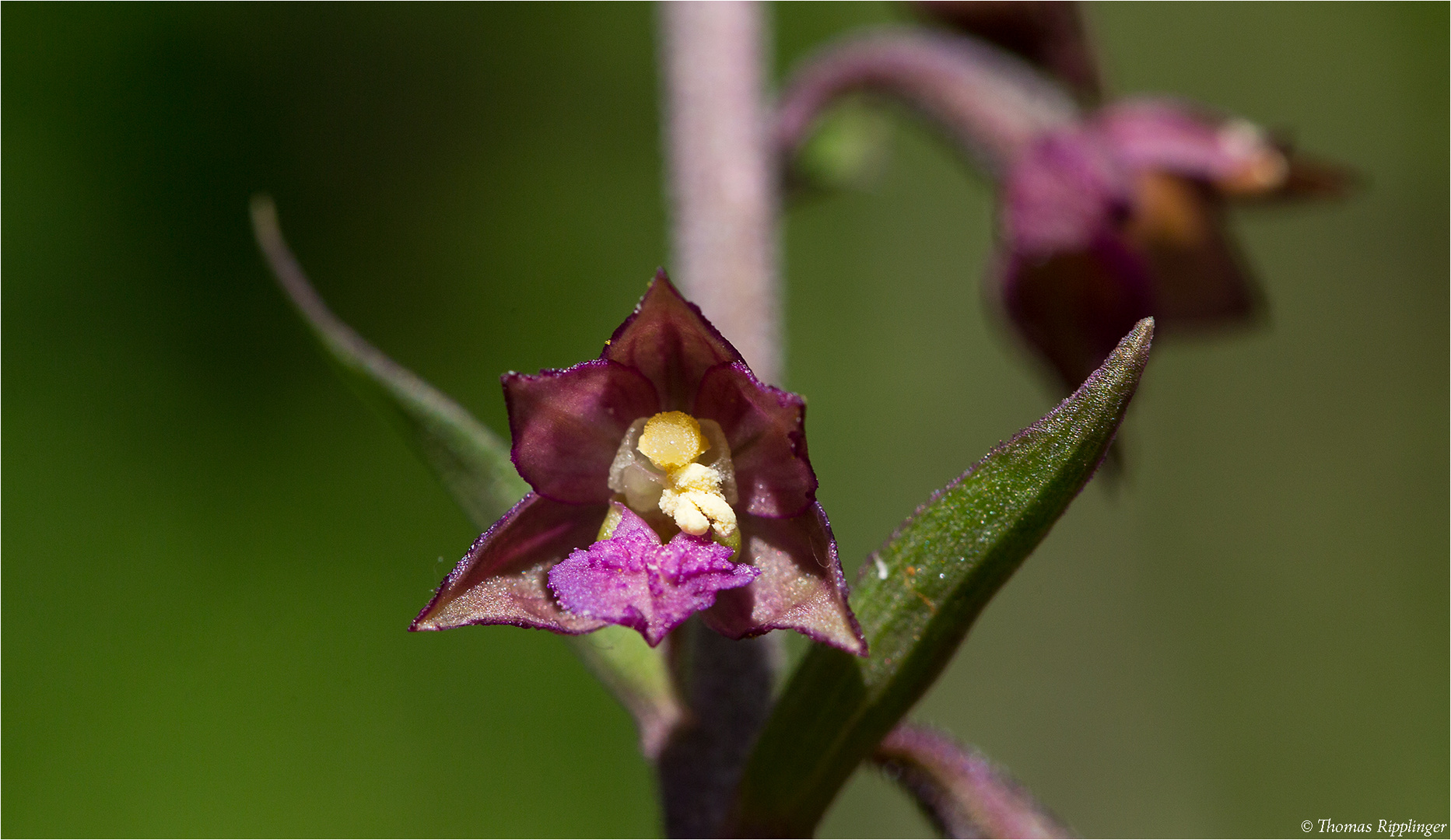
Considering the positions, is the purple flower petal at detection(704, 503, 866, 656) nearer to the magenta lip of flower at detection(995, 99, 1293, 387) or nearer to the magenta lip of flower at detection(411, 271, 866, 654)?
the magenta lip of flower at detection(411, 271, 866, 654)

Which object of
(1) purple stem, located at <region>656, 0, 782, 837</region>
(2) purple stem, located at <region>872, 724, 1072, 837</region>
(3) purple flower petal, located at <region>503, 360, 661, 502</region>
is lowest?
(2) purple stem, located at <region>872, 724, 1072, 837</region>

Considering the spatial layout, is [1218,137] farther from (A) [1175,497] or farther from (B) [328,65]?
(A) [1175,497]

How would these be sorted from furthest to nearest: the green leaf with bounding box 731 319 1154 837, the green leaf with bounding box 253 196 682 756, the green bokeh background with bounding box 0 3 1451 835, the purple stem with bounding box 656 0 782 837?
the green bokeh background with bounding box 0 3 1451 835 < the purple stem with bounding box 656 0 782 837 < the green leaf with bounding box 253 196 682 756 < the green leaf with bounding box 731 319 1154 837

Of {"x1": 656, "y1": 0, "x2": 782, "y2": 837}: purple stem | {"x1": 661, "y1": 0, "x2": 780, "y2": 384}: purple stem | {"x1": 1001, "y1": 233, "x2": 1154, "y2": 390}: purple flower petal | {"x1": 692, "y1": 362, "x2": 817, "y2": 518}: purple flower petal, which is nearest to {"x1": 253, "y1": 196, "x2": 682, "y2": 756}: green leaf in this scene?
{"x1": 656, "y1": 0, "x2": 782, "y2": 837}: purple stem

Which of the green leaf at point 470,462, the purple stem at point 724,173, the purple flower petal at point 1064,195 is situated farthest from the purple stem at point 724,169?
the green leaf at point 470,462

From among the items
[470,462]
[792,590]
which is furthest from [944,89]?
[792,590]

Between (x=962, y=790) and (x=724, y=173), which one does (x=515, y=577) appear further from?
(x=724, y=173)

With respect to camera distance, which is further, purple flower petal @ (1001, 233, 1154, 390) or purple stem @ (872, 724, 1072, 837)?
purple flower petal @ (1001, 233, 1154, 390)

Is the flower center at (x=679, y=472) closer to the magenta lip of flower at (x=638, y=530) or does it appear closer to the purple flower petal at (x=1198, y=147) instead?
the magenta lip of flower at (x=638, y=530)
